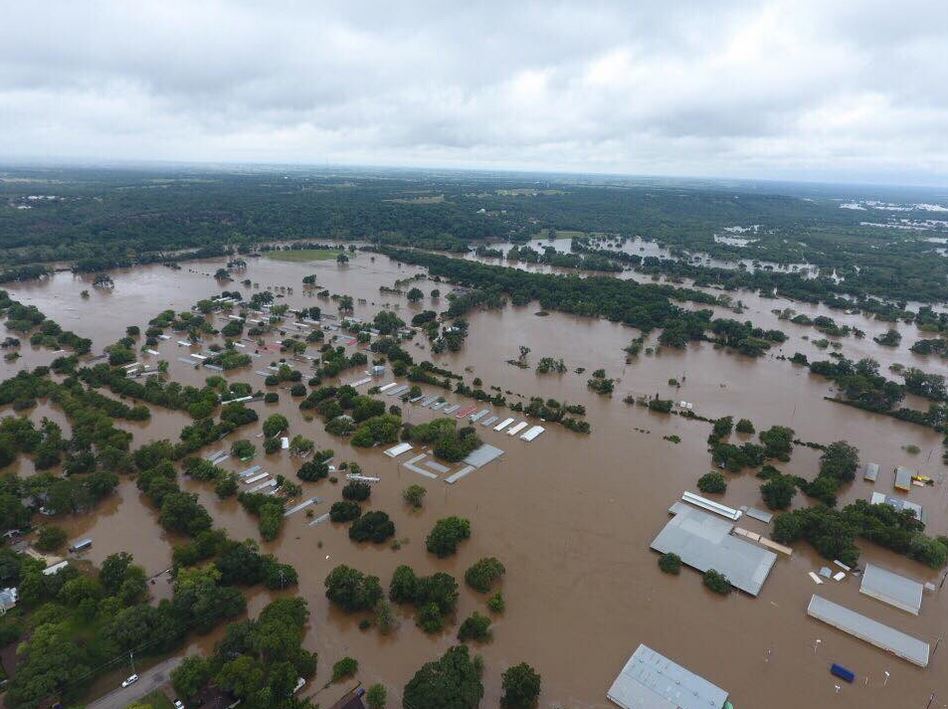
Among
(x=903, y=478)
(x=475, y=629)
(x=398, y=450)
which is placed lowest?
(x=475, y=629)

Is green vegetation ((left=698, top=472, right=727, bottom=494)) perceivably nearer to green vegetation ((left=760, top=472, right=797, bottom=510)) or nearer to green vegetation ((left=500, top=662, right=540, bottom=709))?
green vegetation ((left=760, top=472, right=797, bottom=510))

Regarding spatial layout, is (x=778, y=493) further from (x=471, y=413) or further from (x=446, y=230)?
(x=446, y=230)

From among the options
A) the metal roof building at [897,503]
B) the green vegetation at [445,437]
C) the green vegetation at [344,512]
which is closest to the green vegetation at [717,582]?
the metal roof building at [897,503]

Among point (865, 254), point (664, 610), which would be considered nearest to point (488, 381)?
point (664, 610)

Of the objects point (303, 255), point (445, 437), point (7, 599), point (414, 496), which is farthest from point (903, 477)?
point (303, 255)

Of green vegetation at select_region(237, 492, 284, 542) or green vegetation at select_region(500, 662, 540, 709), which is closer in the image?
green vegetation at select_region(500, 662, 540, 709)

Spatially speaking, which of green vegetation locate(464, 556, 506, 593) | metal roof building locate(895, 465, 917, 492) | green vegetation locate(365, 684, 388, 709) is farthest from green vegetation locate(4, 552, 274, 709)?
metal roof building locate(895, 465, 917, 492)
